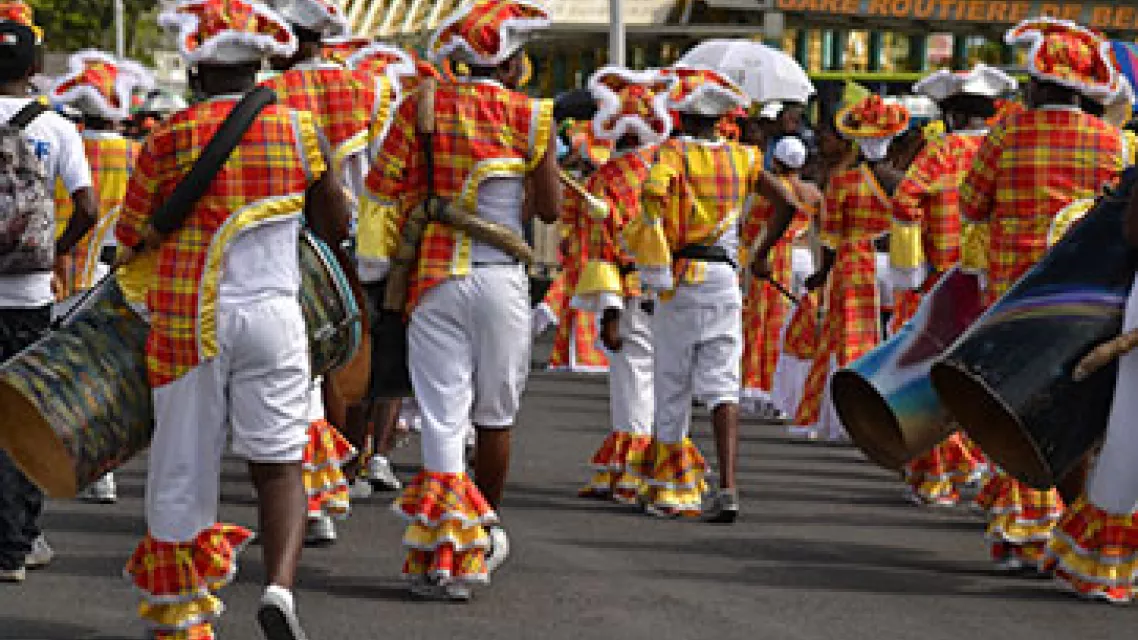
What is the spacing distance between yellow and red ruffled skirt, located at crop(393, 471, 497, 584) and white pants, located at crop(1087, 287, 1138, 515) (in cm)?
210

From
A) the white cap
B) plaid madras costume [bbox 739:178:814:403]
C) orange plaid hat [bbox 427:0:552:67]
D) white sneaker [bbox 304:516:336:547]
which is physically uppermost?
orange plaid hat [bbox 427:0:552:67]

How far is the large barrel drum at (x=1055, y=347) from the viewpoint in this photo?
781cm

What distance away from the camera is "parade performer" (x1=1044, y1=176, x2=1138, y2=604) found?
7.84 metres

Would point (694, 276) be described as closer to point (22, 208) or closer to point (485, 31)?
point (485, 31)

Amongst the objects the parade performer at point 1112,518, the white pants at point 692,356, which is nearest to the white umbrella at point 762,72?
the white pants at point 692,356

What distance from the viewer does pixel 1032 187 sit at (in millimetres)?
9125

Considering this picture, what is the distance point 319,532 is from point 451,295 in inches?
58.1

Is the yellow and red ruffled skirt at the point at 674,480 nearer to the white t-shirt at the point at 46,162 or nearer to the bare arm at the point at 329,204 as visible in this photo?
the white t-shirt at the point at 46,162

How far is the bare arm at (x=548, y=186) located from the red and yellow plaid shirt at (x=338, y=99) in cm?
135

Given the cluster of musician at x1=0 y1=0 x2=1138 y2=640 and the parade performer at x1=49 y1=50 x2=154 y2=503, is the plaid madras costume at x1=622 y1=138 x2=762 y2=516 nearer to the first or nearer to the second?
the cluster of musician at x1=0 y1=0 x2=1138 y2=640

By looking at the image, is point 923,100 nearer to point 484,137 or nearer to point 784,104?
point 784,104

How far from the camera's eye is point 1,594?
8.08 m

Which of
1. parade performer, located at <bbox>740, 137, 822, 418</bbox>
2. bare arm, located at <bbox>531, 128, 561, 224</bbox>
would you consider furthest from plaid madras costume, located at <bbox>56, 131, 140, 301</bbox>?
parade performer, located at <bbox>740, 137, 822, 418</bbox>

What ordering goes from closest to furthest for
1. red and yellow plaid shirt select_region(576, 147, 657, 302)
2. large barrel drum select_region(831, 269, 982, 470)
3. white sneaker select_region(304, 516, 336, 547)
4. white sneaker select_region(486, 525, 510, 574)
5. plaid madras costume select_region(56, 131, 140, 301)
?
white sneaker select_region(486, 525, 510, 574) < large barrel drum select_region(831, 269, 982, 470) < white sneaker select_region(304, 516, 336, 547) < red and yellow plaid shirt select_region(576, 147, 657, 302) < plaid madras costume select_region(56, 131, 140, 301)
